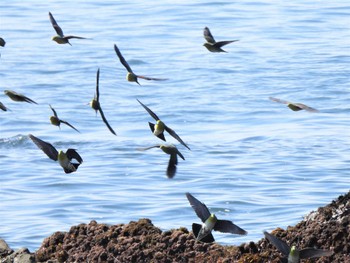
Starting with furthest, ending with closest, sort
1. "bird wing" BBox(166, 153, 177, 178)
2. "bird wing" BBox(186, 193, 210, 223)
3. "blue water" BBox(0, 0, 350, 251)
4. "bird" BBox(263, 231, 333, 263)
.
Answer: "blue water" BBox(0, 0, 350, 251), "bird wing" BBox(166, 153, 177, 178), "bird wing" BBox(186, 193, 210, 223), "bird" BBox(263, 231, 333, 263)

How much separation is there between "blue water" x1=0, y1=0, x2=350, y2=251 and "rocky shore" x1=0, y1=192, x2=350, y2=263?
3.15 meters

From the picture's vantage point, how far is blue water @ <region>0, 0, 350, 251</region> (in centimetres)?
1166

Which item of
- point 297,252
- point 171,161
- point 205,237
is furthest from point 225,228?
point 171,161

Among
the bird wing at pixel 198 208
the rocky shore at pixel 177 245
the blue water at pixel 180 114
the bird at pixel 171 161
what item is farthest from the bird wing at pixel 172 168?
the blue water at pixel 180 114

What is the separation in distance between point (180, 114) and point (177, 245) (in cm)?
1064

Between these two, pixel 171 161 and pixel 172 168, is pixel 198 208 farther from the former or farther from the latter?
pixel 171 161

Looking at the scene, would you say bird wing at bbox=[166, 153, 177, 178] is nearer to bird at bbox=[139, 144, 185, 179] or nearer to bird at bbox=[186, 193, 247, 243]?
bird at bbox=[139, 144, 185, 179]

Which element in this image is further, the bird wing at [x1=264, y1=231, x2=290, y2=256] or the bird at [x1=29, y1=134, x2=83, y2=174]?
the bird at [x1=29, y1=134, x2=83, y2=174]

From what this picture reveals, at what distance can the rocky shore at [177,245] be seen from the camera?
5973mm

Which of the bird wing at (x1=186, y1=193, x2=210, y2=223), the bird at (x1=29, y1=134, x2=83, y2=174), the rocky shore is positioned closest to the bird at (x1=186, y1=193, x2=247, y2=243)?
the bird wing at (x1=186, y1=193, x2=210, y2=223)

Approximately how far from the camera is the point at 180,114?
16797mm

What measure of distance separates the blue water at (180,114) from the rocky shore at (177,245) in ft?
10.3

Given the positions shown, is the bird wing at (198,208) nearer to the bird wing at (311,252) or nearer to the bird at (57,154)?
the bird wing at (311,252)

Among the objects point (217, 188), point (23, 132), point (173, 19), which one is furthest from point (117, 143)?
point (173, 19)
